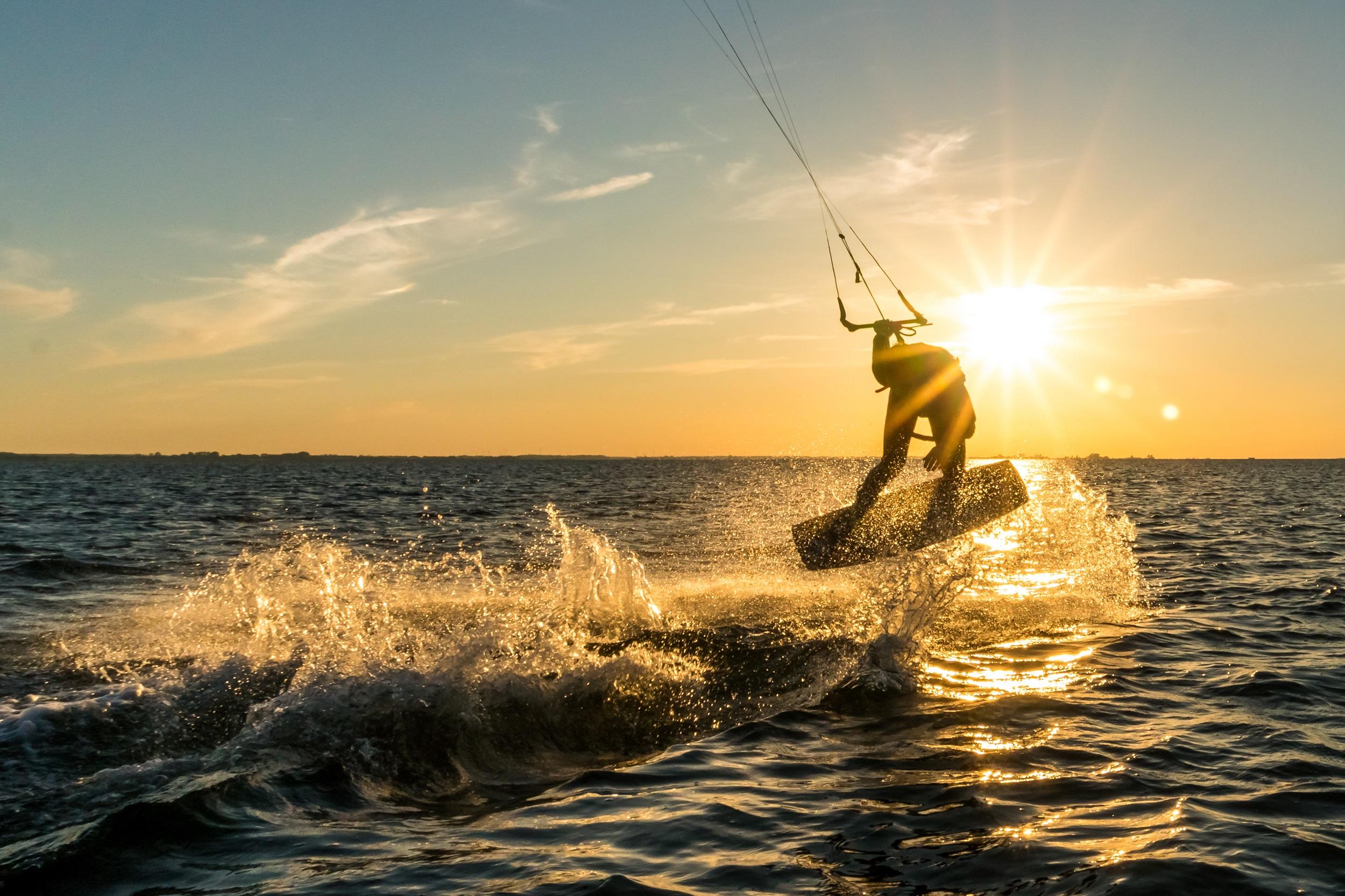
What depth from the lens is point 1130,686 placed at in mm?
9492

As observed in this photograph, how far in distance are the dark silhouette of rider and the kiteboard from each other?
0.18 meters

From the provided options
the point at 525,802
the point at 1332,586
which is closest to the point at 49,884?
the point at 525,802

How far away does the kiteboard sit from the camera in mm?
12617

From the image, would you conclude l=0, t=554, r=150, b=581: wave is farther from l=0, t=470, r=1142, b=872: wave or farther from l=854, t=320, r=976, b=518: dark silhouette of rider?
l=854, t=320, r=976, b=518: dark silhouette of rider

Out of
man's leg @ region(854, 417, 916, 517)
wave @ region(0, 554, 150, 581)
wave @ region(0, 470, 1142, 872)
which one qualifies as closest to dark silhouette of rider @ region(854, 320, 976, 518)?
man's leg @ region(854, 417, 916, 517)

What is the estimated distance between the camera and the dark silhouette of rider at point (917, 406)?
11.8m

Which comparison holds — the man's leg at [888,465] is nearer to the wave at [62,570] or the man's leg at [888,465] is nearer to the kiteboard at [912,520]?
the kiteboard at [912,520]

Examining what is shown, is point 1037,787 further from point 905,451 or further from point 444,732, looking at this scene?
point 905,451

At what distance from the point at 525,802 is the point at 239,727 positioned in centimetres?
283

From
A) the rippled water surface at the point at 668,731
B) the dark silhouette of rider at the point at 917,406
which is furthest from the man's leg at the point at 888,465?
the rippled water surface at the point at 668,731

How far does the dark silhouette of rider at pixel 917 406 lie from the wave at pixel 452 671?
1.19 m

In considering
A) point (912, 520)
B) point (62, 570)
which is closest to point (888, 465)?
point (912, 520)

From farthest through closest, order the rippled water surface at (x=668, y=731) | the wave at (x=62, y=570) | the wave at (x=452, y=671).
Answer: the wave at (x=62, y=570)
the wave at (x=452, y=671)
the rippled water surface at (x=668, y=731)

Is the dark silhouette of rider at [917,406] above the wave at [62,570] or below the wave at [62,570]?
above
